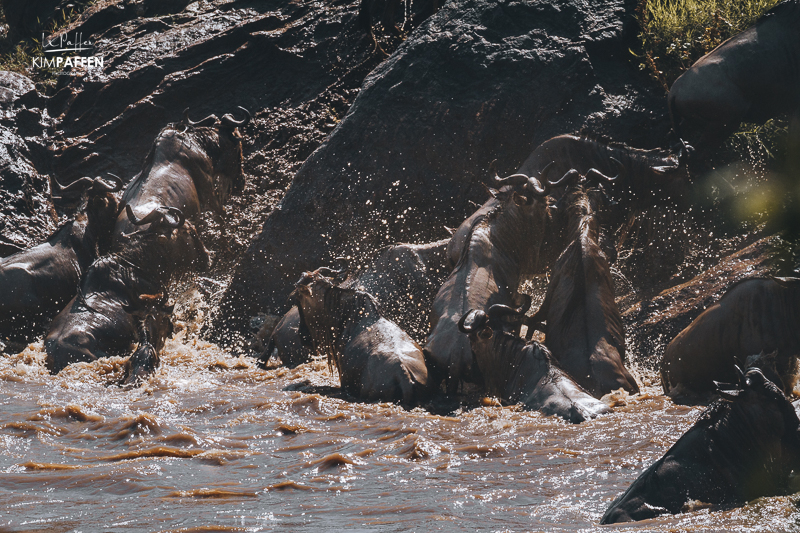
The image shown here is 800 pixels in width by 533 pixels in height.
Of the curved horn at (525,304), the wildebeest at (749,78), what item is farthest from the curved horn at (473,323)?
the wildebeest at (749,78)

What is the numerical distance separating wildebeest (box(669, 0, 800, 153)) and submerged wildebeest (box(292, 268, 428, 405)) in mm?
4571

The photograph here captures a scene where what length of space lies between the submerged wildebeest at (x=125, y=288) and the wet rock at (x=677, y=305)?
5126mm

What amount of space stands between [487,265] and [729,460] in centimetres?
478

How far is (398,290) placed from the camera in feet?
30.8

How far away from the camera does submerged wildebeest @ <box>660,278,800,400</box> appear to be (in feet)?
19.3

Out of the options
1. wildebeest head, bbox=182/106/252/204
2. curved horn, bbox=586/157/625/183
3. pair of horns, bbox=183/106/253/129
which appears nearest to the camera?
curved horn, bbox=586/157/625/183

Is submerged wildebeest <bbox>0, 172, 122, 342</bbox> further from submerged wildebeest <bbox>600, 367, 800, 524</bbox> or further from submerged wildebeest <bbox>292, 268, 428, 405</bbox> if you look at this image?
submerged wildebeest <bbox>600, 367, 800, 524</bbox>

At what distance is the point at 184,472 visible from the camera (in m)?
4.98

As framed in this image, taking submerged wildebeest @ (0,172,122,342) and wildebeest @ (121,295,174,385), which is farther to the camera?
submerged wildebeest @ (0,172,122,342)

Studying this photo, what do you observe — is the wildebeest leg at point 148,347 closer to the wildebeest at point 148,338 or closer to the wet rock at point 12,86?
the wildebeest at point 148,338

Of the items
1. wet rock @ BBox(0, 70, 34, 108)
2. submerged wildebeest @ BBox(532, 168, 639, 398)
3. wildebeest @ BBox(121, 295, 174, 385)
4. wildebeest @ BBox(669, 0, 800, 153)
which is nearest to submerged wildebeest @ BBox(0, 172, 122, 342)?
wildebeest @ BBox(121, 295, 174, 385)

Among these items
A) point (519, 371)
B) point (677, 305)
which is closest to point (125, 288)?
point (519, 371)

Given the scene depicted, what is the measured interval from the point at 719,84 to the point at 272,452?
675 cm

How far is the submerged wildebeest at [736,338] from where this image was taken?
19.3 feet
